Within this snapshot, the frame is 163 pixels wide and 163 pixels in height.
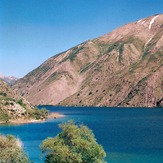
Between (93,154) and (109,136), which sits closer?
(93,154)

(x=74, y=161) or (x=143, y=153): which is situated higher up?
(x=74, y=161)

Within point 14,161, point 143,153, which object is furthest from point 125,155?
point 14,161

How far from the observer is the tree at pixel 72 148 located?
56000 mm

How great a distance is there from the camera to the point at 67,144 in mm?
59125

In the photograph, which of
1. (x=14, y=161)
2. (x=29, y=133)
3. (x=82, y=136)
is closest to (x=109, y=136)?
(x=29, y=133)

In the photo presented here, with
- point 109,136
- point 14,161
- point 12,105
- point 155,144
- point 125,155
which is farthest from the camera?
point 12,105

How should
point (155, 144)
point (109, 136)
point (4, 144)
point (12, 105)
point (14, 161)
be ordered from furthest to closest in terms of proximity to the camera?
point (12, 105)
point (109, 136)
point (155, 144)
point (4, 144)
point (14, 161)

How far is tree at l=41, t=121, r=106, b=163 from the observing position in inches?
2205

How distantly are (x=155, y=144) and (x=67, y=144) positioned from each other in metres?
55.4

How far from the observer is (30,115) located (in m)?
198

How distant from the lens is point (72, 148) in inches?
2282

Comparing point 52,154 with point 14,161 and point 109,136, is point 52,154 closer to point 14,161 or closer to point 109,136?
point 14,161

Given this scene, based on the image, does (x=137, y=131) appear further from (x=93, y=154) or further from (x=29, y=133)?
(x=93, y=154)

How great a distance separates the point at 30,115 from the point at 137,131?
69706mm
